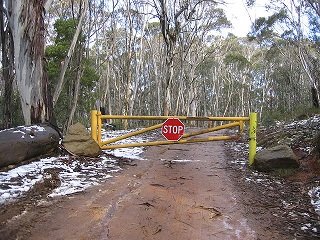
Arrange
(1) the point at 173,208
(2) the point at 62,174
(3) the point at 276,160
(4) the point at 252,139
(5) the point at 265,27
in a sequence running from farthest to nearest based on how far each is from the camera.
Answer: (5) the point at 265,27 → (4) the point at 252,139 → (3) the point at 276,160 → (2) the point at 62,174 → (1) the point at 173,208

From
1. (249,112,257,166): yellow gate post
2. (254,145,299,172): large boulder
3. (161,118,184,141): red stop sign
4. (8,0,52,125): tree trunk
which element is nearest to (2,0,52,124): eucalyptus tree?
(8,0,52,125): tree trunk

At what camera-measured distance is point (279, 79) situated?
43688 millimetres

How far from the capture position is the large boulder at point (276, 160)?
5.96m

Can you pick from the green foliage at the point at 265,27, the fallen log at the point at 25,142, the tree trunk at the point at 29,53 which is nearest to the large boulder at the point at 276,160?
the fallen log at the point at 25,142

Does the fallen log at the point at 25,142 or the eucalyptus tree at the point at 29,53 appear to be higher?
the eucalyptus tree at the point at 29,53

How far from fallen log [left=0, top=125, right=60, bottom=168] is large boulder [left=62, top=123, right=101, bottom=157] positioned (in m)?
0.23

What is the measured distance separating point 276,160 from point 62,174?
3530 millimetres

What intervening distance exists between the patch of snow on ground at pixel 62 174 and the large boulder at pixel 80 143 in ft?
0.62

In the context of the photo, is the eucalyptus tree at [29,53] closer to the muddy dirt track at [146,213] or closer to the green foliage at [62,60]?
the muddy dirt track at [146,213]

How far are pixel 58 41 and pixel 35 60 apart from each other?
12.1 m

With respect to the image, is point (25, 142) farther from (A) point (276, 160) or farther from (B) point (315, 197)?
(B) point (315, 197)

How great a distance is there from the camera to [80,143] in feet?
22.4

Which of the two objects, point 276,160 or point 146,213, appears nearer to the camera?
point 146,213

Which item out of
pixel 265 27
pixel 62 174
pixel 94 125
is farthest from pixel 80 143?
pixel 265 27
